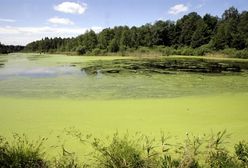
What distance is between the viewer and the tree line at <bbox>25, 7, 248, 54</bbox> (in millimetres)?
39031

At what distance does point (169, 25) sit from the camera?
53.5 m

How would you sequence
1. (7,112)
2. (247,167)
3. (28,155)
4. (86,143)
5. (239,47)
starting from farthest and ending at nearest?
(239,47), (7,112), (86,143), (28,155), (247,167)

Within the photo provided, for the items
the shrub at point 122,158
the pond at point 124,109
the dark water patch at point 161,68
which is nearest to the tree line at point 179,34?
the dark water patch at point 161,68

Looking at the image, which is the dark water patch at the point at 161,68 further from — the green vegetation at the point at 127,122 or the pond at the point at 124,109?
the green vegetation at the point at 127,122

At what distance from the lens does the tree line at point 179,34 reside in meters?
39.0

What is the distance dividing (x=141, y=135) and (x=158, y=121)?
0.97 metres

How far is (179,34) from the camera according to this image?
51.6 meters

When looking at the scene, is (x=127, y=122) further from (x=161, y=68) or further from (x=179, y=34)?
(x=179, y=34)

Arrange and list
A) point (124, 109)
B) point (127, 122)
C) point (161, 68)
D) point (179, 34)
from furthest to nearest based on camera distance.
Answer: point (179, 34)
point (161, 68)
point (124, 109)
point (127, 122)

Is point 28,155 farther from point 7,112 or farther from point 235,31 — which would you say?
point 235,31

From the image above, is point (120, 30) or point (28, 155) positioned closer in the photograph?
point (28, 155)

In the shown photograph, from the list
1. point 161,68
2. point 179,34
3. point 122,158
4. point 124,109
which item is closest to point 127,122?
point 124,109

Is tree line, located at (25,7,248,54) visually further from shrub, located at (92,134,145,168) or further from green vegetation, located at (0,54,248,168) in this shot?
shrub, located at (92,134,145,168)

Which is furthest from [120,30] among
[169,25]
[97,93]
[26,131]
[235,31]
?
[26,131]
